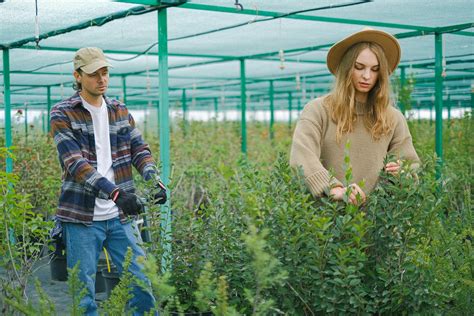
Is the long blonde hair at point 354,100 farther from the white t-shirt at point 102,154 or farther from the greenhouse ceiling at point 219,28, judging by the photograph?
the greenhouse ceiling at point 219,28

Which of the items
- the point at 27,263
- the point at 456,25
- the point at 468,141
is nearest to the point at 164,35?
the point at 27,263

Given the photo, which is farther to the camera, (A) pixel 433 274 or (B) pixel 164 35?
(B) pixel 164 35

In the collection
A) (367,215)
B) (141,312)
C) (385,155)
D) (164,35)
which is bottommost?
(141,312)

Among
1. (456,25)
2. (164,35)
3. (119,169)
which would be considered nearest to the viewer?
(119,169)

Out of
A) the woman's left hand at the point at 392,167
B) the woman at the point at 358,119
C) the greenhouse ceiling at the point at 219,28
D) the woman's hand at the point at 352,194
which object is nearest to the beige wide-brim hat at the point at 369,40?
the woman at the point at 358,119

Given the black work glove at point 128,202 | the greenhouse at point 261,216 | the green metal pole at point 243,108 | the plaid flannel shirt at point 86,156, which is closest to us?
the greenhouse at point 261,216

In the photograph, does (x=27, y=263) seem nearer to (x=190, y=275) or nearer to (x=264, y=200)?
(x=190, y=275)

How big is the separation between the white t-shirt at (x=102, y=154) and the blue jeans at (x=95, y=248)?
0.17 ft

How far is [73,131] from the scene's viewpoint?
137 inches

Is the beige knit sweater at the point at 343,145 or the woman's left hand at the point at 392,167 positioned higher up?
the beige knit sweater at the point at 343,145

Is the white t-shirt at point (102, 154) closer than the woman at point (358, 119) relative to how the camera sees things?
No

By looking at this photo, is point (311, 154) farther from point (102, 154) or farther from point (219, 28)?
point (219, 28)

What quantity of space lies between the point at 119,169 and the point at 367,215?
149cm

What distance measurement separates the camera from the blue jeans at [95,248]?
136 inches
